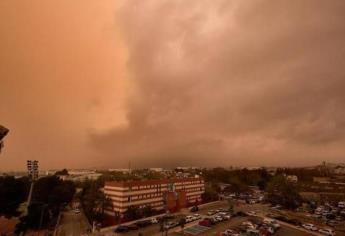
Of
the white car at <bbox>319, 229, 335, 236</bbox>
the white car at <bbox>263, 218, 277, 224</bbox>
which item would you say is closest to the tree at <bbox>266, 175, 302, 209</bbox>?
the white car at <bbox>263, 218, 277, 224</bbox>

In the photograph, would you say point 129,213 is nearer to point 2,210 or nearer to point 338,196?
point 2,210

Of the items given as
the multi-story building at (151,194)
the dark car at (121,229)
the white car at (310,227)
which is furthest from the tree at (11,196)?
the white car at (310,227)

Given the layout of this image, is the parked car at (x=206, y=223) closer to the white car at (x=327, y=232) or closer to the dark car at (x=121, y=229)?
Answer: the dark car at (x=121, y=229)

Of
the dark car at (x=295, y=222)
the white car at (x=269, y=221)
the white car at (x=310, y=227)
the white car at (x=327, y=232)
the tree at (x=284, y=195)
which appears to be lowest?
the white car at (x=327, y=232)

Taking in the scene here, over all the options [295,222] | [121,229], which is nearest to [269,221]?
[295,222]

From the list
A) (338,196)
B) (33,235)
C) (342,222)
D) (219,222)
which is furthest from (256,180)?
(33,235)

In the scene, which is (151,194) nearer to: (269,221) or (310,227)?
(269,221)

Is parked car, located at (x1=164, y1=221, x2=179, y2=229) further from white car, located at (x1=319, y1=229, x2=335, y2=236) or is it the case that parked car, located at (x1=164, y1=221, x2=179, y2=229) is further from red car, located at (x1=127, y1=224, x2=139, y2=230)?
white car, located at (x1=319, y1=229, x2=335, y2=236)
